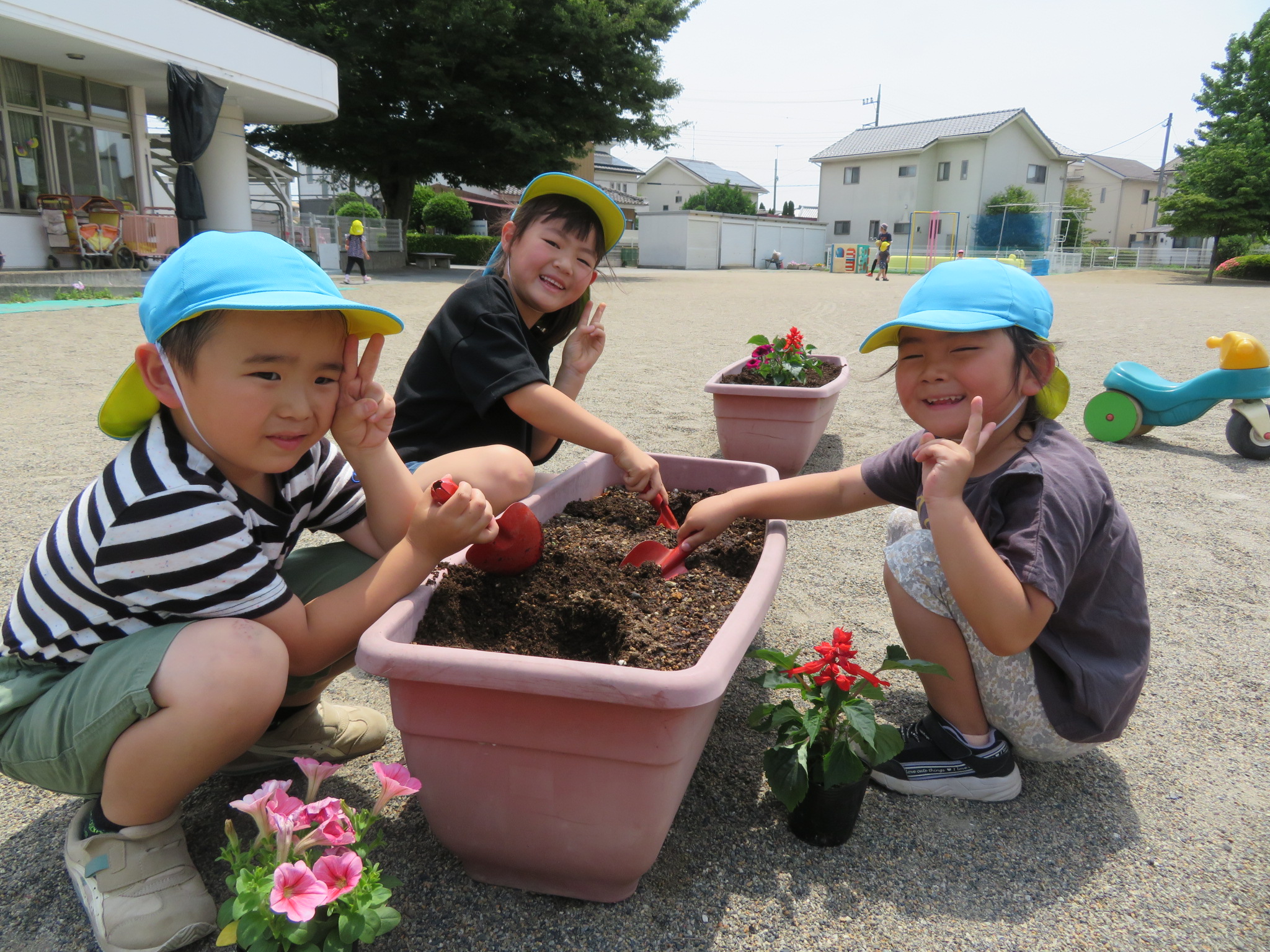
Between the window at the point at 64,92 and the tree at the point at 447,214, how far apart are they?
586 inches

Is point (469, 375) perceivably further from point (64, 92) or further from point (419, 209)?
point (419, 209)

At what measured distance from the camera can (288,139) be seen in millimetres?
19125

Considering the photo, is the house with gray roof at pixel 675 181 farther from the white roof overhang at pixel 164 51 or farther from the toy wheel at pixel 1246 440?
the toy wheel at pixel 1246 440

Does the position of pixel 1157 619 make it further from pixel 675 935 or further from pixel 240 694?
pixel 240 694

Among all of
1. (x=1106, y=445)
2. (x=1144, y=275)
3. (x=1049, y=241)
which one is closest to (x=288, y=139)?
(x=1106, y=445)

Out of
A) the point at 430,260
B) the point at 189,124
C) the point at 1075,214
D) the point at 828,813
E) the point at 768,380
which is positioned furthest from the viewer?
the point at 1075,214

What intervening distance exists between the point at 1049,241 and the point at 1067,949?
36.3 meters

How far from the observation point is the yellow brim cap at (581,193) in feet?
7.37

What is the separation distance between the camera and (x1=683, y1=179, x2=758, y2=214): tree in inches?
1700

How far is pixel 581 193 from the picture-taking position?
2273 millimetres

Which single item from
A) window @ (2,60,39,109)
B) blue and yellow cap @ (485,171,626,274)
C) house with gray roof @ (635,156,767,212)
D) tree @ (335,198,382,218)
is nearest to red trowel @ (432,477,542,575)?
blue and yellow cap @ (485,171,626,274)

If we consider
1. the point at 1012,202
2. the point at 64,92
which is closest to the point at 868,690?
the point at 64,92

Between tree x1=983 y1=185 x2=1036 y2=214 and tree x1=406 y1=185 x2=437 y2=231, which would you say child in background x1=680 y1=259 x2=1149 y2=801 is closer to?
tree x1=406 y1=185 x2=437 y2=231

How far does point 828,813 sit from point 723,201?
4456 cm
